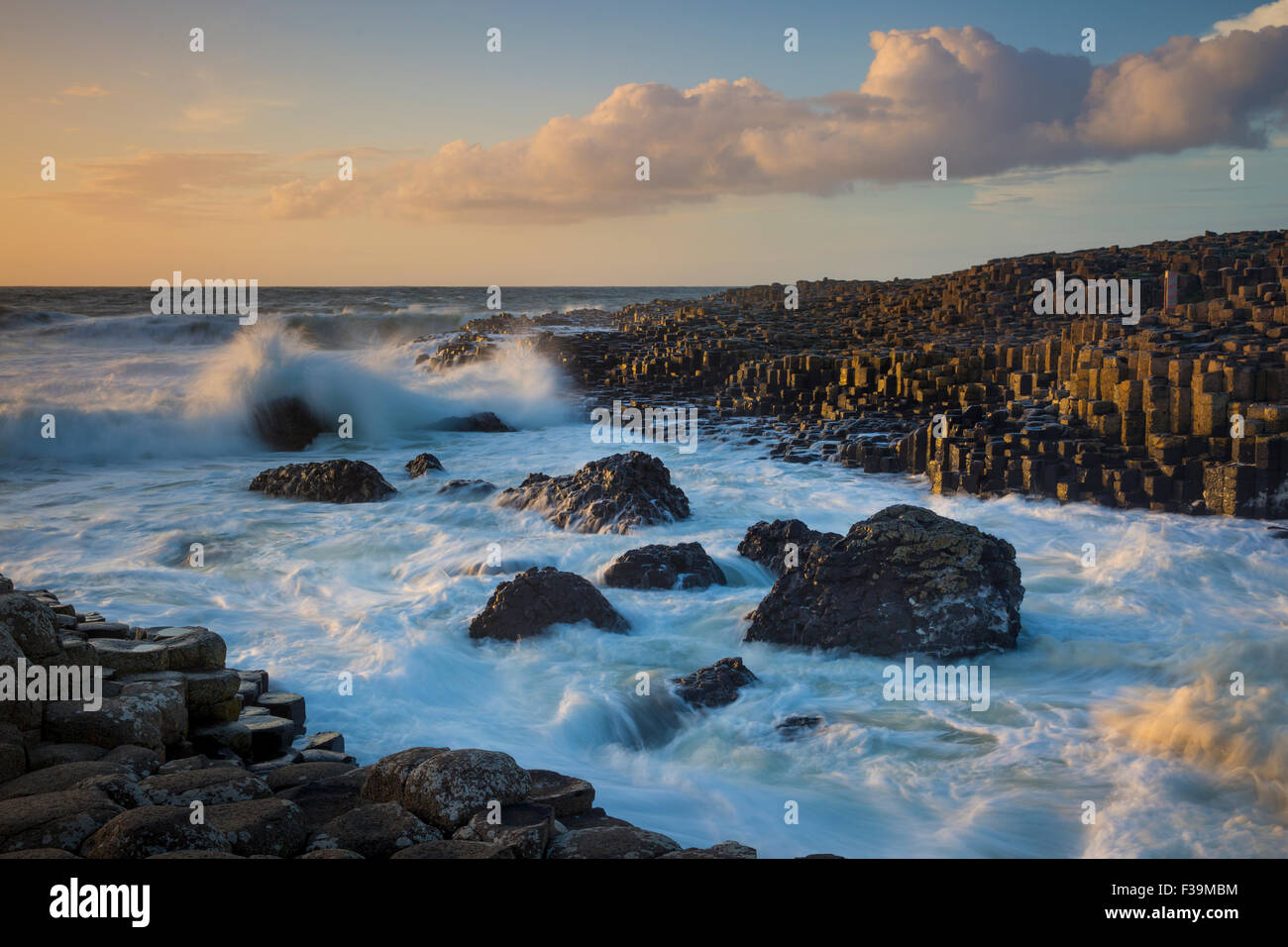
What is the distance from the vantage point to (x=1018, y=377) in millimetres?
15258

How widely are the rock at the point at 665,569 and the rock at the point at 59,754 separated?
4874 millimetres

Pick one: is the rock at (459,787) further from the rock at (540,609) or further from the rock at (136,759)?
the rock at (540,609)

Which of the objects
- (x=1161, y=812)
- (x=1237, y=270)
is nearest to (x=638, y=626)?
(x=1161, y=812)

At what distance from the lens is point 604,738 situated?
6051mm

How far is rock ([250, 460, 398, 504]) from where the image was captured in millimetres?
12570

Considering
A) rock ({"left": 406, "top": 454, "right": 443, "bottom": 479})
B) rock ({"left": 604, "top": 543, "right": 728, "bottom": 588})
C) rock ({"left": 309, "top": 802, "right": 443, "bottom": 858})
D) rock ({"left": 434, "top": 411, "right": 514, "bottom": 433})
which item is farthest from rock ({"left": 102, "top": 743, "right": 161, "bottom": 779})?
rock ({"left": 434, "top": 411, "right": 514, "bottom": 433})

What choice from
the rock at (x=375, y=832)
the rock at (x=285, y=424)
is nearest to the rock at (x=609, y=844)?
the rock at (x=375, y=832)

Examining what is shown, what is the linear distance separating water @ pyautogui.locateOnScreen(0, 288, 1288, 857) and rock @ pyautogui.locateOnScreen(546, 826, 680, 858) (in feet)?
3.95

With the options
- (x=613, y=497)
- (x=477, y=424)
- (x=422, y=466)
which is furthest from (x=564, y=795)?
(x=477, y=424)

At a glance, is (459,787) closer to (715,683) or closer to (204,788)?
(204,788)

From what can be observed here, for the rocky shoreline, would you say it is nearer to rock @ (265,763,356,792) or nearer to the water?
the water

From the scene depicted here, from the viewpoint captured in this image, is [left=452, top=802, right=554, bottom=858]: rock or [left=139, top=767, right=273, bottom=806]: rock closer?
[left=452, top=802, right=554, bottom=858]: rock
